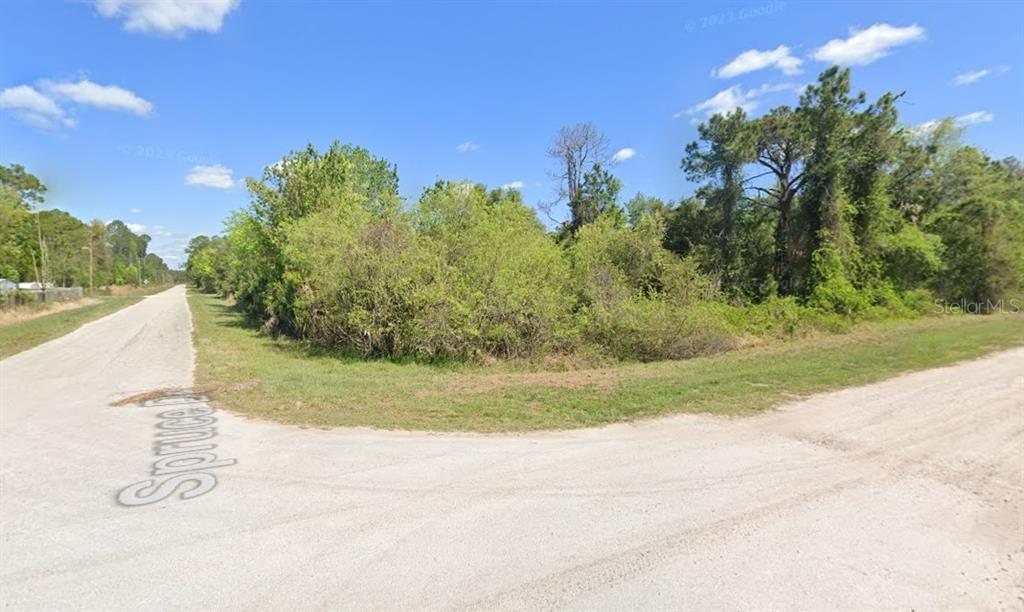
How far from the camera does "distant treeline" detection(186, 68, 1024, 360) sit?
507 inches

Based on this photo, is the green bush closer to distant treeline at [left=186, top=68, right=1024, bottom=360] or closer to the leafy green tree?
distant treeline at [left=186, top=68, right=1024, bottom=360]

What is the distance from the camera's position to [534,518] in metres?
3.54

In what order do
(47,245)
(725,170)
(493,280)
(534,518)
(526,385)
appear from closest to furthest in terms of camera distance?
(534,518) < (526,385) < (493,280) < (725,170) < (47,245)

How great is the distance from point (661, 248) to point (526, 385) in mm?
14250

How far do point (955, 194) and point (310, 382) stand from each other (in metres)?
37.0

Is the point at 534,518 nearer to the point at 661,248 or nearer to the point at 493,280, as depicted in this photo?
the point at 493,280

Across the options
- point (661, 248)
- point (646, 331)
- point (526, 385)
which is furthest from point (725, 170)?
point (526, 385)

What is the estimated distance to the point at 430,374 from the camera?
35.0 feet

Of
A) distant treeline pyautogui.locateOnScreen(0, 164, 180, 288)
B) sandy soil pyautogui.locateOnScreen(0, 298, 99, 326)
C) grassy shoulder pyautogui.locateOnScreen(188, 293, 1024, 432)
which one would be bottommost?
grassy shoulder pyautogui.locateOnScreen(188, 293, 1024, 432)

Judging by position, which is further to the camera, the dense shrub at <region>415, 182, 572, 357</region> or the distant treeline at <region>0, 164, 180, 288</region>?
the distant treeline at <region>0, 164, 180, 288</region>

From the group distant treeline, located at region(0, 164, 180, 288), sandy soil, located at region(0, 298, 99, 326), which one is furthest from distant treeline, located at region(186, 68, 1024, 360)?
distant treeline, located at region(0, 164, 180, 288)

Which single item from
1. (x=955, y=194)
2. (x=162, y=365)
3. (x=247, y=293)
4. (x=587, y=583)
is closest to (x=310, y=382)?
(x=162, y=365)

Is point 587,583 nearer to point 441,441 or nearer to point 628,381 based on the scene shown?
point 441,441

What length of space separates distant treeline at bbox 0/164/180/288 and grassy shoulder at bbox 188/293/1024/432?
31.6 metres
